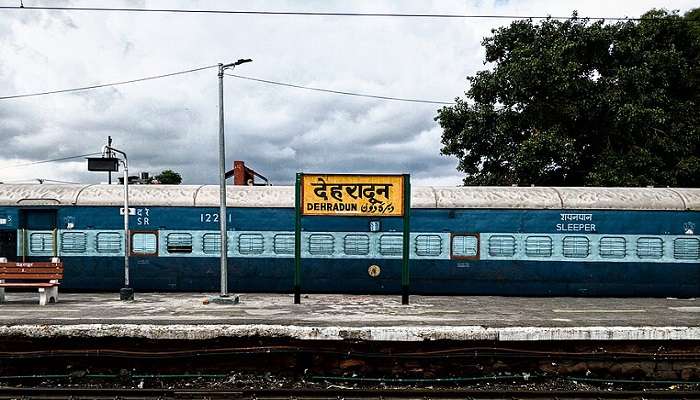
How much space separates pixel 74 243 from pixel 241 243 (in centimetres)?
491

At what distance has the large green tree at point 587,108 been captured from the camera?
21375mm

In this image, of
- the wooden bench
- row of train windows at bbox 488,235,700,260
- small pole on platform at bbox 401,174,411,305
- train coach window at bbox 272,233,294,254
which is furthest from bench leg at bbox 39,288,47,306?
row of train windows at bbox 488,235,700,260

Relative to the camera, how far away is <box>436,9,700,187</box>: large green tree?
21375 mm

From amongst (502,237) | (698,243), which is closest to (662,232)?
(698,243)

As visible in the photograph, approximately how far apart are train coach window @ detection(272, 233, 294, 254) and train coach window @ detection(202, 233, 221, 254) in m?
1.66

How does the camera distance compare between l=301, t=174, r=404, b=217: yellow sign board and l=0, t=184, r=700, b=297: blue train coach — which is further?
l=0, t=184, r=700, b=297: blue train coach

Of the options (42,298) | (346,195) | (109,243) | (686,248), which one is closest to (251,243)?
(346,195)

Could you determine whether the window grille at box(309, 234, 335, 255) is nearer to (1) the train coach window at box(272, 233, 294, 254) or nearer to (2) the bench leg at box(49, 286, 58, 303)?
(1) the train coach window at box(272, 233, 294, 254)

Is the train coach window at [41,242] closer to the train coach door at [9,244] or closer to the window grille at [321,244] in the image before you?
the train coach door at [9,244]

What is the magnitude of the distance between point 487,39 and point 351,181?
15.2 m

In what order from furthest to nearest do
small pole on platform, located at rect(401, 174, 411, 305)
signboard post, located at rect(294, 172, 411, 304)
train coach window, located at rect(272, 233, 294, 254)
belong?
train coach window, located at rect(272, 233, 294, 254) < signboard post, located at rect(294, 172, 411, 304) < small pole on platform, located at rect(401, 174, 411, 305)

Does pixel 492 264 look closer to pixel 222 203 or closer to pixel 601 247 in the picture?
pixel 601 247

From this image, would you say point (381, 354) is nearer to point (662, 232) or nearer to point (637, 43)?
point (662, 232)

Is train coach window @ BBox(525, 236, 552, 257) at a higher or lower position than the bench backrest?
higher
